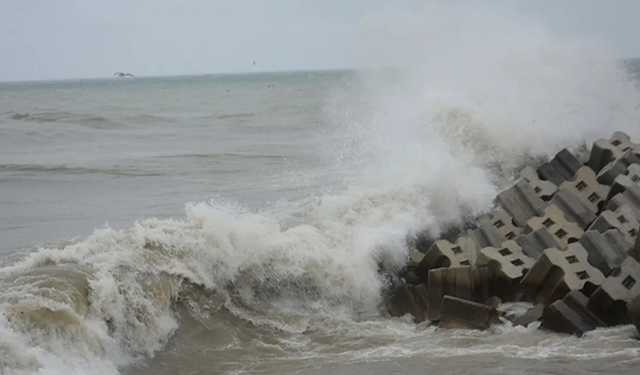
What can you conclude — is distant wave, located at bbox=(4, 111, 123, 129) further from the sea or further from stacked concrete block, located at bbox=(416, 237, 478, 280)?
stacked concrete block, located at bbox=(416, 237, 478, 280)

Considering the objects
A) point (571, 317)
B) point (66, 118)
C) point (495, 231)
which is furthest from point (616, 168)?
point (66, 118)

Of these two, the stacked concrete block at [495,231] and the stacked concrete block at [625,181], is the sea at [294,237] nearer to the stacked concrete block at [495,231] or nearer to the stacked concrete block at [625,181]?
the stacked concrete block at [495,231]

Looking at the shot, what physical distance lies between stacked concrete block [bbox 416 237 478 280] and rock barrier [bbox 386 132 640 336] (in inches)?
0.5

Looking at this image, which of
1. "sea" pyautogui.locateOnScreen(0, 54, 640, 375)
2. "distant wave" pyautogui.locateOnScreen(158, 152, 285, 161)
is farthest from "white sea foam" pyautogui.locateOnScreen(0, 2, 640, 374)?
"distant wave" pyautogui.locateOnScreen(158, 152, 285, 161)

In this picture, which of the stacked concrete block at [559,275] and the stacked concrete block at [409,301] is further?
the stacked concrete block at [409,301]

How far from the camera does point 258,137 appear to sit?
27750mm

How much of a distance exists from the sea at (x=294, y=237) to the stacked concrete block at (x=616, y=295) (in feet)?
0.58

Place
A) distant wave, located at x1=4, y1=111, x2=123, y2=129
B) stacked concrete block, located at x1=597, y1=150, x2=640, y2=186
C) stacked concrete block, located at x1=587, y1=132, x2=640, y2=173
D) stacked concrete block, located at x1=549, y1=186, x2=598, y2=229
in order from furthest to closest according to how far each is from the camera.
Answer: distant wave, located at x1=4, y1=111, x2=123, y2=129
stacked concrete block, located at x1=587, y1=132, x2=640, y2=173
stacked concrete block, located at x1=597, y1=150, x2=640, y2=186
stacked concrete block, located at x1=549, y1=186, x2=598, y2=229

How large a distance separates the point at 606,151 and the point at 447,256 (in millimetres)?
3584

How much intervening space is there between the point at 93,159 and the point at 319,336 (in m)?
15.2

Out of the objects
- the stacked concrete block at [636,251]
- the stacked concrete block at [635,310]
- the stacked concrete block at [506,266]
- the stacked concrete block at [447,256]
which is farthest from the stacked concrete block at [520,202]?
the stacked concrete block at [635,310]

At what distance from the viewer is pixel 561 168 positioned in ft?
39.0

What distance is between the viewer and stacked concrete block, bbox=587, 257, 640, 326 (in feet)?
24.1

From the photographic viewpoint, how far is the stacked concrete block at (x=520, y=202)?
10531 millimetres
